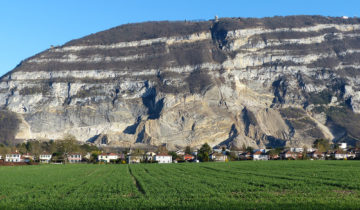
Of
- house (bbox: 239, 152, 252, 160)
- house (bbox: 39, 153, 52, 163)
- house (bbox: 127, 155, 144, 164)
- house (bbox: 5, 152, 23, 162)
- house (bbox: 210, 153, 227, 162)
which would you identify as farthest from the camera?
house (bbox: 39, 153, 52, 163)

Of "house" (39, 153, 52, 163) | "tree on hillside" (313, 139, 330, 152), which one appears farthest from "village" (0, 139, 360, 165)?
"tree on hillside" (313, 139, 330, 152)

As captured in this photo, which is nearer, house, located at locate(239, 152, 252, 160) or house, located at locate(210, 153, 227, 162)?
house, located at locate(210, 153, 227, 162)

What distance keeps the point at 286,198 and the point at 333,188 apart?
6.78 m

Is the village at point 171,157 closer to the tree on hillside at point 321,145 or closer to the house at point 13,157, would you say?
the house at point 13,157

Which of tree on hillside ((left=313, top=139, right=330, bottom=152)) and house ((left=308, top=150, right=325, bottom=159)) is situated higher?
tree on hillside ((left=313, top=139, right=330, bottom=152))

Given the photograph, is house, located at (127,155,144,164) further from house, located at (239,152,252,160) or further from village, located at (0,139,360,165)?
house, located at (239,152,252,160)

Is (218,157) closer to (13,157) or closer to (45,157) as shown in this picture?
(45,157)

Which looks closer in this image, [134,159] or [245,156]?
[134,159]

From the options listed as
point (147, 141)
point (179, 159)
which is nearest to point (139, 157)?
point (179, 159)

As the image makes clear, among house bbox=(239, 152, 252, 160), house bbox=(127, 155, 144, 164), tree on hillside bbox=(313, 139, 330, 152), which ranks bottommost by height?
house bbox=(127, 155, 144, 164)

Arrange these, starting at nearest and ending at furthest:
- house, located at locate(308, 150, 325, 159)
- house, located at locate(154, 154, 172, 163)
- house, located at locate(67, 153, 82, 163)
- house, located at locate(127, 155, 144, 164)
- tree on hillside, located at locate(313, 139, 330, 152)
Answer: house, located at locate(127, 155, 144, 164) → house, located at locate(308, 150, 325, 159) → house, located at locate(154, 154, 172, 163) → house, located at locate(67, 153, 82, 163) → tree on hillside, located at locate(313, 139, 330, 152)

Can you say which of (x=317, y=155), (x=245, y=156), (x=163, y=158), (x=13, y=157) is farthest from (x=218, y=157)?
(x=13, y=157)

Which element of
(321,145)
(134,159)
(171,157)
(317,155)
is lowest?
(134,159)

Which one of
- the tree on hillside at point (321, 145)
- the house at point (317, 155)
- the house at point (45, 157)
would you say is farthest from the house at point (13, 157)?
the tree on hillside at point (321, 145)
